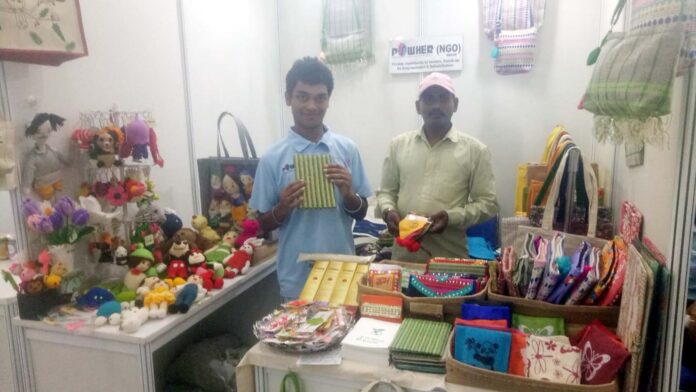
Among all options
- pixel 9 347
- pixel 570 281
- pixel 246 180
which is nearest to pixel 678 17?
pixel 570 281

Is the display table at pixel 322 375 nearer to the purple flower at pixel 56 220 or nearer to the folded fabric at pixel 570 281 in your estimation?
the folded fabric at pixel 570 281

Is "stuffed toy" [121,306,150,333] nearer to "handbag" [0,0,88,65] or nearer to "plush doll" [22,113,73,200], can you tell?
"plush doll" [22,113,73,200]

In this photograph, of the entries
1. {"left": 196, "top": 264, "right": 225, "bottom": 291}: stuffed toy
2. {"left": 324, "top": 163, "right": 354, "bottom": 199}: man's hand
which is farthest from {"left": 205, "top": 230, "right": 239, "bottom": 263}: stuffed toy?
{"left": 324, "top": 163, "right": 354, "bottom": 199}: man's hand

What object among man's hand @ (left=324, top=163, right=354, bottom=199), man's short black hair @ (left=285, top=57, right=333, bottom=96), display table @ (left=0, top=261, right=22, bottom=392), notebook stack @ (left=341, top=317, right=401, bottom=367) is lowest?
display table @ (left=0, top=261, right=22, bottom=392)

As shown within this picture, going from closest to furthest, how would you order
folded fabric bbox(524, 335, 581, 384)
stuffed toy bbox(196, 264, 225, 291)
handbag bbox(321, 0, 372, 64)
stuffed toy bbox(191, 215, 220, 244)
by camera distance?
folded fabric bbox(524, 335, 581, 384)
stuffed toy bbox(196, 264, 225, 291)
stuffed toy bbox(191, 215, 220, 244)
handbag bbox(321, 0, 372, 64)

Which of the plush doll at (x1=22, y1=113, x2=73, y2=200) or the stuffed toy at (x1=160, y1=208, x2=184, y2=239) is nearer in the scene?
the plush doll at (x1=22, y1=113, x2=73, y2=200)

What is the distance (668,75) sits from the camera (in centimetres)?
94

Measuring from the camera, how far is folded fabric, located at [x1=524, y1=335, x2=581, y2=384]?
106 centimetres

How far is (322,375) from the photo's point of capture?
4.05 feet

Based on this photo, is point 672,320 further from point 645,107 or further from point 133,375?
point 133,375

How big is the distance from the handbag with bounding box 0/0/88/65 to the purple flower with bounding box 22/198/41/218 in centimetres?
52

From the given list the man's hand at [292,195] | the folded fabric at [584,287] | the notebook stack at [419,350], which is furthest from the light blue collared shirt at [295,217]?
the folded fabric at [584,287]

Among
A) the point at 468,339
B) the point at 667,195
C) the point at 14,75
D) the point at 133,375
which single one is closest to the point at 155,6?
the point at 14,75

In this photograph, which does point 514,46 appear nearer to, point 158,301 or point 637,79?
point 637,79
